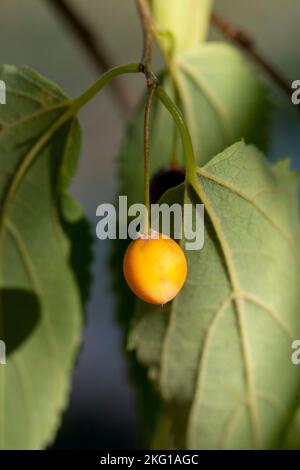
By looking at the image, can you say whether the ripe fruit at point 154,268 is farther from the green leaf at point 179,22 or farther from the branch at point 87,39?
the branch at point 87,39

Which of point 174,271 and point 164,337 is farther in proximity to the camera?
point 164,337

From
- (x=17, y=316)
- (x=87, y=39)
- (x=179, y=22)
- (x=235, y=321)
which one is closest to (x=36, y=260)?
(x=17, y=316)

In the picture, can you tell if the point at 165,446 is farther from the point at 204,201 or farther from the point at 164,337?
the point at 204,201

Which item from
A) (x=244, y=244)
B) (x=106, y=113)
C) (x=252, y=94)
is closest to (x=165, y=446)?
(x=244, y=244)

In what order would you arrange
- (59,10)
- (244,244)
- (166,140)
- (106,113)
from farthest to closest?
1. (106,113)
2. (59,10)
3. (166,140)
4. (244,244)

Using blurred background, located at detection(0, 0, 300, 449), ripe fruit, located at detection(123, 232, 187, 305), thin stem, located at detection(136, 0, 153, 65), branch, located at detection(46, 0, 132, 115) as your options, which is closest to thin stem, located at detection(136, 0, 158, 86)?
thin stem, located at detection(136, 0, 153, 65)

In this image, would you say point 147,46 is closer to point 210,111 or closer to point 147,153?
point 147,153
